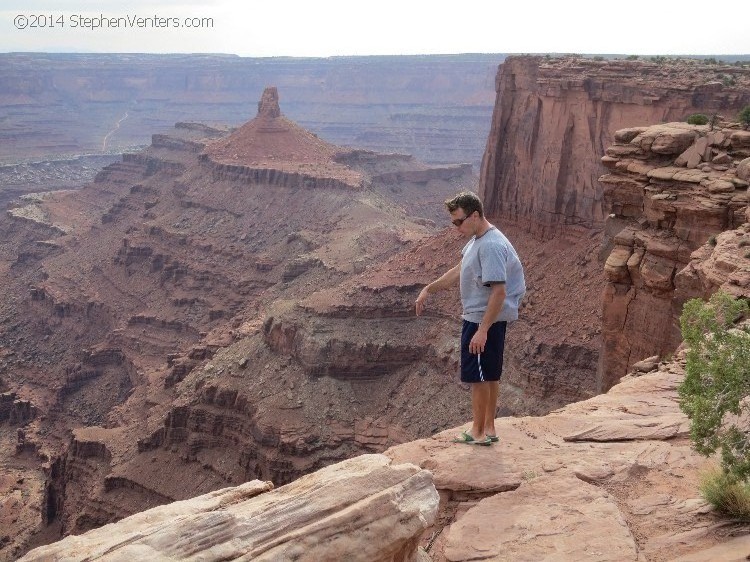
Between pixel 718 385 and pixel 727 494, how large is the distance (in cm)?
91

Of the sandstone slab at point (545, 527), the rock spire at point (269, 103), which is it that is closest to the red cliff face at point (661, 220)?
the sandstone slab at point (545, 527)

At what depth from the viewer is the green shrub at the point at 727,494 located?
24.2ft

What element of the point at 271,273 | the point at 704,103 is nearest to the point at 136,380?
the point at 271,273

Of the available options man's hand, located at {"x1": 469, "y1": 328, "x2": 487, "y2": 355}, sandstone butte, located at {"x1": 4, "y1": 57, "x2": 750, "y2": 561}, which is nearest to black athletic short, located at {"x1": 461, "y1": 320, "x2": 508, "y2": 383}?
man's hand, located at {"x1": 469, "y1": 328, "x2": 487, "y2": 355}

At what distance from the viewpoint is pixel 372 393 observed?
34.3 meters

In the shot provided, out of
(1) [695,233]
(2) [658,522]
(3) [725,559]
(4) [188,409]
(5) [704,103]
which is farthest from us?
(4) [188,409]

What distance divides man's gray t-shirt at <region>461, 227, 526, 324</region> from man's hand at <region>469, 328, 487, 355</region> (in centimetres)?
28

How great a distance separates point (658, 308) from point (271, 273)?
141 ft

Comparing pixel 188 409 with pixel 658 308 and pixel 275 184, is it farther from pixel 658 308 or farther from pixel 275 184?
pixel 275 184

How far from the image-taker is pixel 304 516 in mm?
6785

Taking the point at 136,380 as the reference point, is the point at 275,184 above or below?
above

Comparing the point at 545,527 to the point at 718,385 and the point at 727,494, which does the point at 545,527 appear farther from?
the point at 718,385

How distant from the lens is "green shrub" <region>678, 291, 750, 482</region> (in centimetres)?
738

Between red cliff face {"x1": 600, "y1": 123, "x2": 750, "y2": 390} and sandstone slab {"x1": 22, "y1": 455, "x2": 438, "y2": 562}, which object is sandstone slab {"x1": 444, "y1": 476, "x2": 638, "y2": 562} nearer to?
sandstone slab {"x1": 22, "y1": 455, "x2": 438, "y2": 562}
